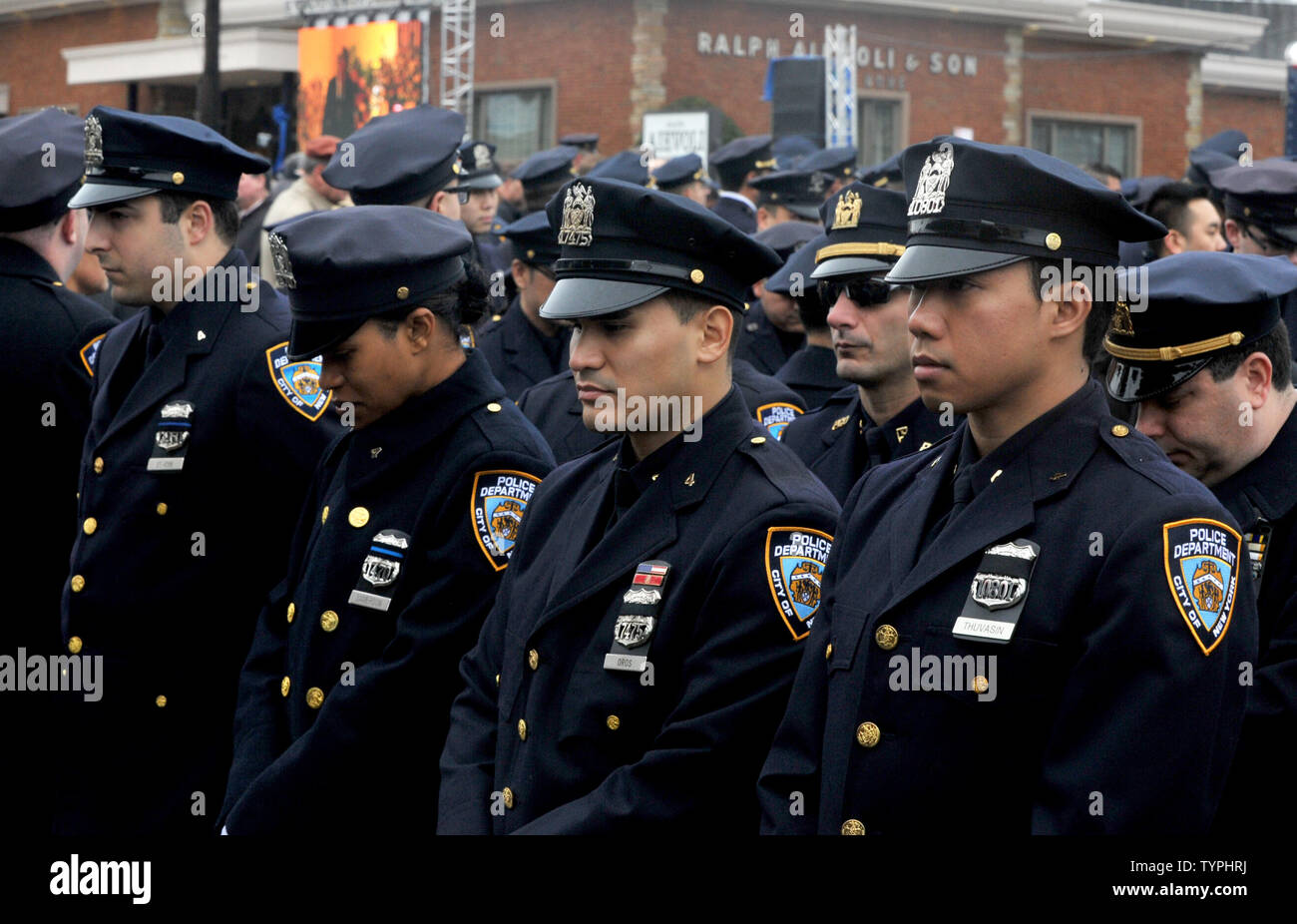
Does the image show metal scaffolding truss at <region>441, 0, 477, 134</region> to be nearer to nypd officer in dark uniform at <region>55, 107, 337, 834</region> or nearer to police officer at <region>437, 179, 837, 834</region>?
nypd officer in dark uniform at <region>55, 107, 337, 834</region>

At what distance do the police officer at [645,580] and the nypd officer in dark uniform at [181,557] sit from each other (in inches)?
41.3

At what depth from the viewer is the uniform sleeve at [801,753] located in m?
2.71

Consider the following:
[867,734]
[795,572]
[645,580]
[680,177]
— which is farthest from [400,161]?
[680,177]

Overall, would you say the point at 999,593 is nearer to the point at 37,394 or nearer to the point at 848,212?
the point at 848,212

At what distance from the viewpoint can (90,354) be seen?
4.74 meters

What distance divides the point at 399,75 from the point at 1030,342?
56.8 ft

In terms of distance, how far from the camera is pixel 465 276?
3.80 meters

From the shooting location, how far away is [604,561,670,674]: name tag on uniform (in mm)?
2973

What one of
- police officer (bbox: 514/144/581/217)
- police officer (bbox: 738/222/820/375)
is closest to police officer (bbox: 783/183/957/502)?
police officer (bbox: 738/222/820/375)

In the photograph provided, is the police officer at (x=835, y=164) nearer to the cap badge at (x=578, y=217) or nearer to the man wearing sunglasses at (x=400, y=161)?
the man wearing sunglasses at (x=400, y=161)

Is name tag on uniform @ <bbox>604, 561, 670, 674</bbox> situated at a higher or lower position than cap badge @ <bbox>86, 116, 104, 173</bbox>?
lower

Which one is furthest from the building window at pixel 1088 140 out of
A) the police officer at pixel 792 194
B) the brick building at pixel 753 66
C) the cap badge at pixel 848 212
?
the cap badge at pixel 848 212

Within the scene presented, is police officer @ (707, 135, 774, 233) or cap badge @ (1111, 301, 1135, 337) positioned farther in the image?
police officer @ (707, 135, 774, 233)
